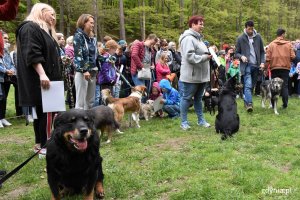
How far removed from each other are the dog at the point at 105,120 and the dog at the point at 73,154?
264cm

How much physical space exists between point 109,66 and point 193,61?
2.34m

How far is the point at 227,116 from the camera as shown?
6496 millimetres

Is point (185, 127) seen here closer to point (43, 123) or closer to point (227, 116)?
point (227, 116)

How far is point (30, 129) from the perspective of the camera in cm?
786

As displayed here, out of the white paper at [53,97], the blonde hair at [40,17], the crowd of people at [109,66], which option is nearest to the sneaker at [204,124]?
the crowd of people at [109,66]

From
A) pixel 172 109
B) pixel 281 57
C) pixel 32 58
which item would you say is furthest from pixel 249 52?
pixel 32 58

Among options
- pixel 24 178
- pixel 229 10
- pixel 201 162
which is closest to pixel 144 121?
pixel 201 162

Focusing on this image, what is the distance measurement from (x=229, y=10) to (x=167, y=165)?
31440mm

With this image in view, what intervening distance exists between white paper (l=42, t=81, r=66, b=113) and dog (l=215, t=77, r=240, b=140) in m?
3.08

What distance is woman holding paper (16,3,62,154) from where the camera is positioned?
4523 millimetres

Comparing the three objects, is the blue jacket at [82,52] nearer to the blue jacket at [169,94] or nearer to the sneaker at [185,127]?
the sneaker at [185,127]

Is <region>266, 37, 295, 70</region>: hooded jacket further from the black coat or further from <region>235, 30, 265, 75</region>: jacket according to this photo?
the black coat

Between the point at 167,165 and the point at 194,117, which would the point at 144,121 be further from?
the point at 167,165

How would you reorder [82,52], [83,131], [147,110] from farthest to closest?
[147,110], [82,52], [83,131]
